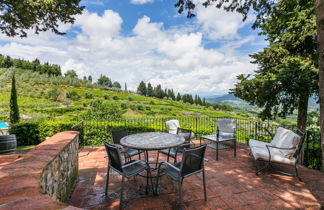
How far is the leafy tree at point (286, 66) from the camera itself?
4.12 m

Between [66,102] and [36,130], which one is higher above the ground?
[66,102]

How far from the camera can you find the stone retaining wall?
2.98 feet

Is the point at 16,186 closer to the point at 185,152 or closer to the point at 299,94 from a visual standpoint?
the point at 185,152

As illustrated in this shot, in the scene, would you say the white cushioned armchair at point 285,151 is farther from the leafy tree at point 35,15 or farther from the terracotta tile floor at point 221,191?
the leafy tree at point 35,15

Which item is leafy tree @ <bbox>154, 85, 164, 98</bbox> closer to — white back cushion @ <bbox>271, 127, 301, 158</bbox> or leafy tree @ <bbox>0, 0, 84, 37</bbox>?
leafy tree @ <bbox>0, 0, 84, 37</bbox>

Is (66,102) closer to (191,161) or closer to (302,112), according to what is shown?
(191,161)

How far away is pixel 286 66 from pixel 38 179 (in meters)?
5.64

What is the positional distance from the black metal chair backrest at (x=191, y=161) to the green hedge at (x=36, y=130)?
623 centimetres

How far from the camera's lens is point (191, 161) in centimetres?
238

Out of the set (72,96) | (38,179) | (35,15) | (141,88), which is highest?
(141,88)

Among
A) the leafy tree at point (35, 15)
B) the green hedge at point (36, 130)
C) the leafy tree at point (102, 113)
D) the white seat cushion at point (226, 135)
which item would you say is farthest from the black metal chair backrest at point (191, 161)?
the leafy tree at point (102, 113)

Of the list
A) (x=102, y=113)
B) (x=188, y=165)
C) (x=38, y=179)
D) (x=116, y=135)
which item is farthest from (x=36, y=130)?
(x=188, y=165)

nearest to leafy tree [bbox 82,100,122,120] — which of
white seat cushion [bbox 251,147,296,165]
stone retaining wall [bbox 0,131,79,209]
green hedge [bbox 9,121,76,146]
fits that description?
green hedge [bbox 9,121,76,146]

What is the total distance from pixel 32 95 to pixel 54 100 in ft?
9.46
